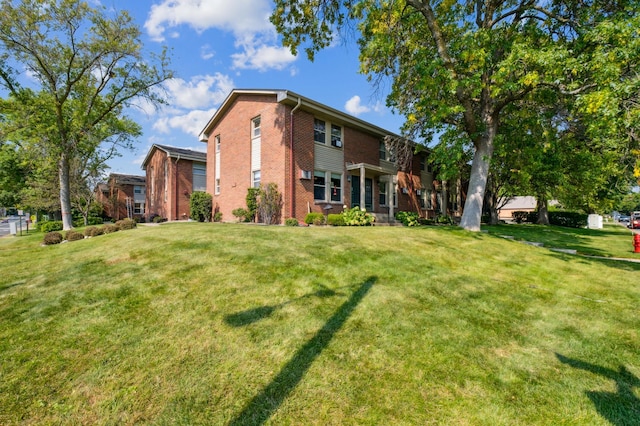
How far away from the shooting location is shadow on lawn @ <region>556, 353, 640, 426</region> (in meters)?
2.39

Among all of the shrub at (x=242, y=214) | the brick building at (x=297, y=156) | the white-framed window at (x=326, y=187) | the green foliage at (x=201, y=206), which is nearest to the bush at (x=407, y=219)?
the brick building at (x=297, y=156)

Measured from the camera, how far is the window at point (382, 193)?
1873 cm

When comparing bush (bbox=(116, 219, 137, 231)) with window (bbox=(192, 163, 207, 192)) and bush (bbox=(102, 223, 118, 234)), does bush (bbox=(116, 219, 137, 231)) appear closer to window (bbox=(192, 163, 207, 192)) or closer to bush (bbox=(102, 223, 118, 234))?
bush (bbox=(102, 223, 118, 234))

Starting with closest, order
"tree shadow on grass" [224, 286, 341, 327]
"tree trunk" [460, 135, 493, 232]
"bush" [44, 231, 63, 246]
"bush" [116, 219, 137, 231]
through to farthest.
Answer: "tree shadow on grass" [224, 286, 341, 327] < "bush" [44, 231, 63, 246] < "tree trunk" [460, 135, 493, 232] < "bush" [116, 219, 137, 231]

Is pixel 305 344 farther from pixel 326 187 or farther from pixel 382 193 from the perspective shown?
pixel 382 193

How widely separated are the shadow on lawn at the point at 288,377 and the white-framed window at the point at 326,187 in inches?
447

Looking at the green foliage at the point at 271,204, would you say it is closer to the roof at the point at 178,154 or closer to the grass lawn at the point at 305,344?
the grass lawn at the point at 305,344

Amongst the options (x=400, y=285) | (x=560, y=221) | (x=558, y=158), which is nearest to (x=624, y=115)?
(x=558, y=158)

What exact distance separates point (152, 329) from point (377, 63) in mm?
11973

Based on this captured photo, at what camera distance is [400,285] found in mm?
5059

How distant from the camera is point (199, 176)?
23.2 meters

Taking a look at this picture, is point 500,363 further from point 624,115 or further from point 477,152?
point 477,152

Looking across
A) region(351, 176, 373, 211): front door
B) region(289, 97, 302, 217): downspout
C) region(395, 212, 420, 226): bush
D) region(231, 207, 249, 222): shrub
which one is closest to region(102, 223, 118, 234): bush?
region(231, 207, 249, 222): shrub

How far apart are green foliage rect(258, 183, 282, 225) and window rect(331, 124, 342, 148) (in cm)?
446
